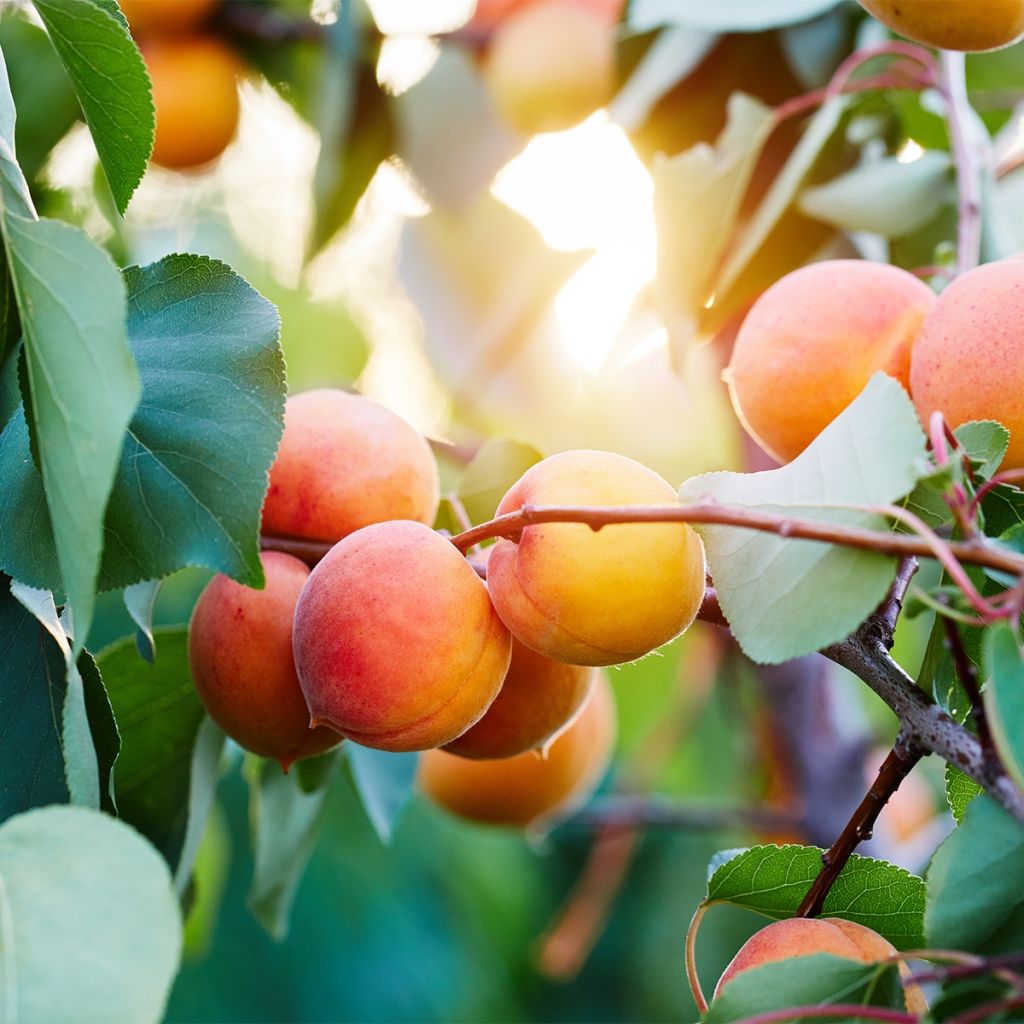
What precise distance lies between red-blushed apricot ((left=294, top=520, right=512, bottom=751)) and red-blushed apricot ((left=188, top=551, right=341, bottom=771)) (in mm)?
49

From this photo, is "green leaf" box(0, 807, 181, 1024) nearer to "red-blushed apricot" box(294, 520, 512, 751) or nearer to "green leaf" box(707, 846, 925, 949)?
"red-blushed apricot" box(294, 520, 512, 751)

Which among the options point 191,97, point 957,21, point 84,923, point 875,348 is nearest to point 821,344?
point 875,348

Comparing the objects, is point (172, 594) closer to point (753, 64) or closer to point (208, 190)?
point (208, 190)

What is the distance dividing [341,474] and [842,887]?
0.29 metres

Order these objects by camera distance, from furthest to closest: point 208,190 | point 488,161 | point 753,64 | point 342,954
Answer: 1. point 342,954
2. point 208,190
3. point 488,161
4. point 753,64

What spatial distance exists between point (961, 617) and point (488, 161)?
0.84m

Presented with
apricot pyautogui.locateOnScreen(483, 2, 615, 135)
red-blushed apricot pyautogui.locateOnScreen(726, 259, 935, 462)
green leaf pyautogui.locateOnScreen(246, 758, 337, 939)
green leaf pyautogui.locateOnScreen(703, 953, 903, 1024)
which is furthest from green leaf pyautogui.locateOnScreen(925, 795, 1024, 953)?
apricot pyautogui.locateOnScreen(483, 2, 615, 135)

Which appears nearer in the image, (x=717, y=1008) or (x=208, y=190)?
(x=717, y=1008)

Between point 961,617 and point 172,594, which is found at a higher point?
point 961,617

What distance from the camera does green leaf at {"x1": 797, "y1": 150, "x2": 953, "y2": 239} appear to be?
834mm

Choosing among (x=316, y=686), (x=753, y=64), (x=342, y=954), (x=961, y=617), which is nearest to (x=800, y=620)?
(x=961, y=617)

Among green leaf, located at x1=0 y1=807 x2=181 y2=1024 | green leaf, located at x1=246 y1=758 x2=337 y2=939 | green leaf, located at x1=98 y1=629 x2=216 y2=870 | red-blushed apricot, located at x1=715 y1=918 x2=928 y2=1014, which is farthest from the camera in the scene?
green leaf, located at x1=246 y1=758 x2=337 y2=939

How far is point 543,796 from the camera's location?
1.01 metres

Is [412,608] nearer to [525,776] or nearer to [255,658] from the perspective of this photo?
[255,658]
